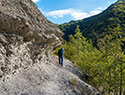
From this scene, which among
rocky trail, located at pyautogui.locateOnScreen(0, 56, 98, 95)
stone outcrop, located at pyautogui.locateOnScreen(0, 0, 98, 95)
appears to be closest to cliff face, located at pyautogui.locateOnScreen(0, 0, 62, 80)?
stone outcrop, located at pyautogui.locateOnScreen(0, 0, 98, 95)

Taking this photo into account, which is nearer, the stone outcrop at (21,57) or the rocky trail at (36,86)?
the rocky trail at (36,86)

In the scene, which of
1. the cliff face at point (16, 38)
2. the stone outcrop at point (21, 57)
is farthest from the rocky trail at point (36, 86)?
the cliff face at point (16, 38)

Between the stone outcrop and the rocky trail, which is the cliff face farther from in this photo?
the rocky trail

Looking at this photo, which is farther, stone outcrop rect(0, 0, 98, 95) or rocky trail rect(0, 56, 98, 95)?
stone outcrop rect(0, 0, 98, 95)

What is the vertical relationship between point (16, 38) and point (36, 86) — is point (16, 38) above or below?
above

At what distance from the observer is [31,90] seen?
26.1 feet

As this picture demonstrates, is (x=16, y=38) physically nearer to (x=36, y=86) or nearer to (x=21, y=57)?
(x=21, y=57)

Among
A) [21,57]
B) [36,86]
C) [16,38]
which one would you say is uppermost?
[16,38]

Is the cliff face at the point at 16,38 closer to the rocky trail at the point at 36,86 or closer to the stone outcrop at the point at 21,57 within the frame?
the stone outcrop at the point at 21,57

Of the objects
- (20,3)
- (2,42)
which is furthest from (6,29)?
(20,3)

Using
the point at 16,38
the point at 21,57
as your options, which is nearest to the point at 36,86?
the point at 21,57

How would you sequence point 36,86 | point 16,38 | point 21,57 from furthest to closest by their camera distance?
1. point 21,57
2. point 36,86
3. point 16,38

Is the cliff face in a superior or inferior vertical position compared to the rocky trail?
superior

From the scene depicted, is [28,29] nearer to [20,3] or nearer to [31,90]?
[20,3]
